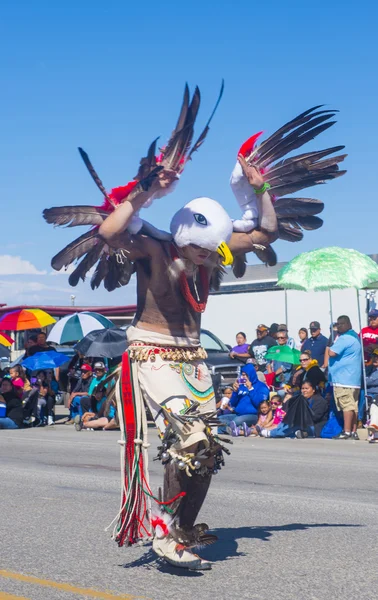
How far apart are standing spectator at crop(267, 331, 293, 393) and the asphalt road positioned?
261 inches

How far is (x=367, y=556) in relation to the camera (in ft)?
18.8

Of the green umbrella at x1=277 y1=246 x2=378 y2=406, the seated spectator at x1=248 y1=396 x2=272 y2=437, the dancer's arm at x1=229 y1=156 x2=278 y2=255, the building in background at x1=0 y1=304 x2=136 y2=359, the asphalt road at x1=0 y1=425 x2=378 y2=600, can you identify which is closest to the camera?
the asphalt road at x1=0 y1=425 x2=378 y2=600

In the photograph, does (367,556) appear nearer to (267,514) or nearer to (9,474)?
(267,514)

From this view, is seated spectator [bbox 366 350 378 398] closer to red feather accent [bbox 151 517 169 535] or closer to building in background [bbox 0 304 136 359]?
red feather accent [bbox 151 517 169 535]

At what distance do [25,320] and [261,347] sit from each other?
6.07m

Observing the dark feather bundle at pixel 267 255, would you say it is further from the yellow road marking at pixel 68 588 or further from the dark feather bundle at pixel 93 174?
the yellow road marking at pixel 68 588

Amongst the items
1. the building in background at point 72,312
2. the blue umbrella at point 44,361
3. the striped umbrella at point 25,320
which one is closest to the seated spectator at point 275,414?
the blue umbrella at point 44,361

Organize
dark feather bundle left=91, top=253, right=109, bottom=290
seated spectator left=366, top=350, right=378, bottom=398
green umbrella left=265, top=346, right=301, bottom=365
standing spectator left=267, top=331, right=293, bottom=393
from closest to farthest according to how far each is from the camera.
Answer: dark feather bundle left=91, top=253, right=109, bottom=290 < seated spectator left=366, top=350, right=378, bottom=398 < green umbrella left=265, top=346, right=301, bottom=365 < standing spectator left=267, top=331, right=293, bottom=393

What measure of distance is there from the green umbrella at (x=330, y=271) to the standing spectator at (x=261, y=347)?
7.82 feet

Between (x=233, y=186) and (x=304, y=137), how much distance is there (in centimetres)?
53

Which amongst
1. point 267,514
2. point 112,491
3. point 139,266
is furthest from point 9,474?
point 139,266

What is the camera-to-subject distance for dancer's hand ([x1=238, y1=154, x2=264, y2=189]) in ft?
19.3

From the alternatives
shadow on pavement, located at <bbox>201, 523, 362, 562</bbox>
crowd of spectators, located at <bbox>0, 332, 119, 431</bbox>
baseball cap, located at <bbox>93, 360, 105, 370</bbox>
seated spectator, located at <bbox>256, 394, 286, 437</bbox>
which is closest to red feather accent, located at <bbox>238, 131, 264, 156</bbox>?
shadow on pavement, located at <bbox>201, 523, 362, 562</bbox>

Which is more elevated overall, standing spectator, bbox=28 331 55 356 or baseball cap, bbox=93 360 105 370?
standing spectator, bbox=28 331 55 356
